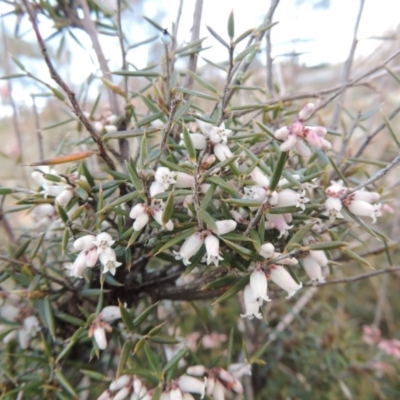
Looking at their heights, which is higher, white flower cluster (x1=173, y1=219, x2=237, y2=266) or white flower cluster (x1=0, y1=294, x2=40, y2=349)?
white flower cluster (x1=173, y1=219, x2=237, y2=266)

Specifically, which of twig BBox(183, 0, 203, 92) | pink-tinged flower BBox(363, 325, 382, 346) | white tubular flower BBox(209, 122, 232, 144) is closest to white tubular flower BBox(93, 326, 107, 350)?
white tubular flower BBox(209, 122, 232, 144)

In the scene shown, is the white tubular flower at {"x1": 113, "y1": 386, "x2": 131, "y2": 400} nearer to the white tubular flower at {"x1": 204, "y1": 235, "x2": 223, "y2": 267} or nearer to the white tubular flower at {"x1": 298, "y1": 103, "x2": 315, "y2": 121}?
the white tubular flower at {"x1": 204, "y1": 235, "x2": 223, "y2": 267}

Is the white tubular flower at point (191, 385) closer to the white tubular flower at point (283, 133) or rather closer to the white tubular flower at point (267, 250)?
the white tubular flower at point (267, 250)

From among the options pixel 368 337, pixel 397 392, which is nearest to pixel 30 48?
pixel 368 337

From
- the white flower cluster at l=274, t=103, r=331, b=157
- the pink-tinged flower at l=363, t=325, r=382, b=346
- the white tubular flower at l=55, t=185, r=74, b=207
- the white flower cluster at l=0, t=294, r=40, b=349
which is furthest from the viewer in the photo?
the pink-tinged flower at l=363, t=325, r=382, b=346

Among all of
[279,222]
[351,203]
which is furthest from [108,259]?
[351,203]

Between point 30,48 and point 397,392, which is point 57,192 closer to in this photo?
point 397,392
